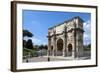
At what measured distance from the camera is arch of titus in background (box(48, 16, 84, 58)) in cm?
216

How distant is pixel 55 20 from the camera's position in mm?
2154

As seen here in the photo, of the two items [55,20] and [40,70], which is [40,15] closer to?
[55,20]

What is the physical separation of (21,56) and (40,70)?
24 centimetres

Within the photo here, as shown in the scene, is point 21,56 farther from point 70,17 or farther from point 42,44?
point 70,17

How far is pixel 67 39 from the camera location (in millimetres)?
2203

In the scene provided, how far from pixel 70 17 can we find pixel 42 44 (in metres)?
0.41

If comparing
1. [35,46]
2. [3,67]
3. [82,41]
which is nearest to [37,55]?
[35,46]

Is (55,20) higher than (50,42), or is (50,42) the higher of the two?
(55,20)

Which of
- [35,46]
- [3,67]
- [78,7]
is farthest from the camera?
[78,7]

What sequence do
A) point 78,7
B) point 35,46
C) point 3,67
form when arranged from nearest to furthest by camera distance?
1. point 3,67
2. point 35,46
3. point 78,7

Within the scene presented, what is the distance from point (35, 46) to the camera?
209 centimetres

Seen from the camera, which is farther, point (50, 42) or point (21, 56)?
point (50, 42)

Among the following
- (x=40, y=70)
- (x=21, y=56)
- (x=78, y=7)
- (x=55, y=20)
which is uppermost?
(x=78, y=7)

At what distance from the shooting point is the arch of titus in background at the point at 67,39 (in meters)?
2.16
